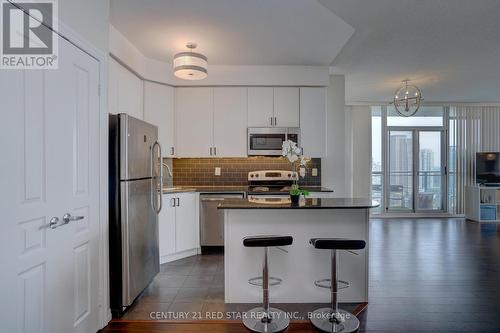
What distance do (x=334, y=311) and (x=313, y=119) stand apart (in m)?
2.92

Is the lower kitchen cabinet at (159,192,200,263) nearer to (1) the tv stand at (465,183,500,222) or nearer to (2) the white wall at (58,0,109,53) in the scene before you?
(2) the white wall at (58,0,109,53)

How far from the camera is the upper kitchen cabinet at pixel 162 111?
408 centimetres

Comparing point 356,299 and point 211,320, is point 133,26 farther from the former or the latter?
point 356,299

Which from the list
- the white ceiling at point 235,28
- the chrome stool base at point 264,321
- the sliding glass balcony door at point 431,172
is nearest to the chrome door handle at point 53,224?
the chrome stool base at point 264,321

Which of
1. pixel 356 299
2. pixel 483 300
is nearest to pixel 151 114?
pixel 356 299

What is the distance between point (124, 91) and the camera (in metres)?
3.54

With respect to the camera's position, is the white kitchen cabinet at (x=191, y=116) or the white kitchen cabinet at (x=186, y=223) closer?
the white kitchen cabinet at (x=186, y=223)

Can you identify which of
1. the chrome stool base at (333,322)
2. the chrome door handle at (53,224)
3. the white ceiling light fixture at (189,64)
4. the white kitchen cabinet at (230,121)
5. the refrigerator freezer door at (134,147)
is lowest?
the chrome stool base at (333,322)

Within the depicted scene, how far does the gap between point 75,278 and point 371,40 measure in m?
3.86

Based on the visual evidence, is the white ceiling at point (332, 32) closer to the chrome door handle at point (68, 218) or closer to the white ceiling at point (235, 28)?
the white ceiling at point (235, 28)

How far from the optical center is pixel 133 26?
306cm

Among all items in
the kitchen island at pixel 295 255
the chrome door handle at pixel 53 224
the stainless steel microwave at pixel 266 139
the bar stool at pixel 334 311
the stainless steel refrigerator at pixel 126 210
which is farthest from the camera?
the stainless steel microwave at pixel 266 139

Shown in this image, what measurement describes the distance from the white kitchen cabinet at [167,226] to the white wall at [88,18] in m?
2.01

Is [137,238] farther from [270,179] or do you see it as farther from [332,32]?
[332,32]
